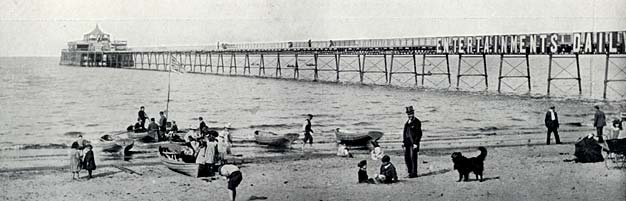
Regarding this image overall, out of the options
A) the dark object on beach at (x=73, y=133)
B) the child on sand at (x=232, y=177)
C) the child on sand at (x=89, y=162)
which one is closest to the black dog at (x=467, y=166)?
the child on sand at (x=232, y=177)

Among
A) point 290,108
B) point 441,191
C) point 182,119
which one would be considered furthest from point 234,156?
point 290,108

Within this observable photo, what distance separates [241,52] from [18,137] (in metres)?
36.0

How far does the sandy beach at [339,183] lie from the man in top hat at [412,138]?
0.29 m

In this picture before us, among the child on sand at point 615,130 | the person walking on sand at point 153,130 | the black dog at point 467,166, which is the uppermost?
the child on sand at point 615,130

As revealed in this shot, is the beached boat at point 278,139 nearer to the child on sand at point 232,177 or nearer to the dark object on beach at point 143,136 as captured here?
the dark object on beach at point 143,136

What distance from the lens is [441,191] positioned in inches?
413

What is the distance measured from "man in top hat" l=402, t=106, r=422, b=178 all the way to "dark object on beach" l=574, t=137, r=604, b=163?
3.59 meters

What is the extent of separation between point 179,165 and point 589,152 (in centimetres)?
827

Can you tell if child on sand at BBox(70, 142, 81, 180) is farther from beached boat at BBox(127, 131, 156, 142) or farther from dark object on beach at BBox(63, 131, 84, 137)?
dark object on beach at BBox(63, 131, 84, 137)

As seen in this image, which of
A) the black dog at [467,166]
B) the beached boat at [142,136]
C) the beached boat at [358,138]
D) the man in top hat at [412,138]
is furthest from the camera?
the beached boat at [142,136]

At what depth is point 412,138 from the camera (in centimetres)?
1103

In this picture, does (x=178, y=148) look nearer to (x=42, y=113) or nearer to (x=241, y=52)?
(x=42, y=113)

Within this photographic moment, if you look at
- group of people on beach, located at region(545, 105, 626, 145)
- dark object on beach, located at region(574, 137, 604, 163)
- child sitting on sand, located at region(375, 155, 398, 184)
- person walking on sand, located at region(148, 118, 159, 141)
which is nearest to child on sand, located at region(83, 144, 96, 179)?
person walking on sand, located at region(148, 118, 159, 141)

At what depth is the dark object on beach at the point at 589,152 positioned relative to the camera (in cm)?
1212
